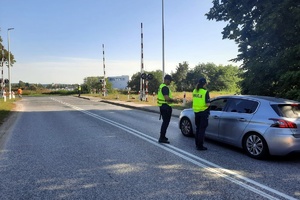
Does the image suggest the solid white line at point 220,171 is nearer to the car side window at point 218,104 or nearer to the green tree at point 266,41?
the car side window at point 218,104

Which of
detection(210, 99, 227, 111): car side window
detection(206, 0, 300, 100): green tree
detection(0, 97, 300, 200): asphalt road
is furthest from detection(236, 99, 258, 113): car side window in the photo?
detection(206, 0, 300, 100): green tree

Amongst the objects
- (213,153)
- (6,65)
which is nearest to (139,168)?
(213,153)

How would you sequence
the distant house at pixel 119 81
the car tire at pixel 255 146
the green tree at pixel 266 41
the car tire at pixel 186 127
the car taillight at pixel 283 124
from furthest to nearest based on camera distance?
the distant house at pixel 119 81, the green tree at pixel 266 41, the car tire at pixel 186 127, the car tire at pixel 255 146, the car taillight at pixel 283 124

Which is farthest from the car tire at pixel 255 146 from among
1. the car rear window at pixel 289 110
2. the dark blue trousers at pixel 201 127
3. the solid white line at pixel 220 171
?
the solid white line at pixel 220 171

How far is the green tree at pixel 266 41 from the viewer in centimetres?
1095

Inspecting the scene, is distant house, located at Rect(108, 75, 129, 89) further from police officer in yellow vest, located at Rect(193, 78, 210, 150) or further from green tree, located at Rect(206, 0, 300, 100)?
police officer in yellow vest, located at Rect(193, 78, 210, 150)

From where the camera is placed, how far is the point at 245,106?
6.79m

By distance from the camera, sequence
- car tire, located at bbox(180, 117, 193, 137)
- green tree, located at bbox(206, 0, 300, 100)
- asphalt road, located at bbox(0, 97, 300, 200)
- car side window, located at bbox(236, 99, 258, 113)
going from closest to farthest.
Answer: asphalt road, located at bbox(0, 97, 300, 200), car side window, located at bbox(236, 99, 258, 113), car tire, located at bbox(180, 117, 193, 137), green tree, located at bbox(206, 0, 300, 100)

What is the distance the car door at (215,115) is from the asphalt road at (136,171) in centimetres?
33

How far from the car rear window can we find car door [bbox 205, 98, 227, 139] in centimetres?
151

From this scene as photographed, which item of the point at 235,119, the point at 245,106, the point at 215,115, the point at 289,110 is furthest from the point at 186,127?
the point at 289,110

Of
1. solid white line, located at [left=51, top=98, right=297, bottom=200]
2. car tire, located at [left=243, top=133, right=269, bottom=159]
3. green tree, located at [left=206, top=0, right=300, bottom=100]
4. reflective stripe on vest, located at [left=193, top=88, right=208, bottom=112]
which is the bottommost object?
solid white line, located at [left=51, top=98, right=297, bottom=200]

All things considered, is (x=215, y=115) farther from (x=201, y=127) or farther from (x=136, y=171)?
(x=136, y=171)

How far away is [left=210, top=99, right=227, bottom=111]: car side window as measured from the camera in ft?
24.5
